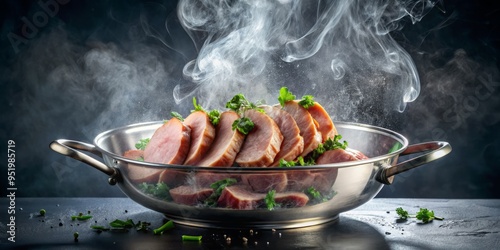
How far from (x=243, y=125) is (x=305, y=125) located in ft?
0.78

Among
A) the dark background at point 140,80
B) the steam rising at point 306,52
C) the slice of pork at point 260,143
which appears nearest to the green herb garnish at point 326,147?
the slice of pork at point 260,143

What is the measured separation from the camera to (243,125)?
9.00ft

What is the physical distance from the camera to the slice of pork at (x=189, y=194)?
251 cm

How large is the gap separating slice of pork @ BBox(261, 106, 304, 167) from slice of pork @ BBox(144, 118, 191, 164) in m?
0.34

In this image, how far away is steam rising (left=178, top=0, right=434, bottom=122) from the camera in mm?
3900

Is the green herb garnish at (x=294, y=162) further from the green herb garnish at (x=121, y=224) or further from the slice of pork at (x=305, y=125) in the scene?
the green herb garnish at (x=121, y=224)

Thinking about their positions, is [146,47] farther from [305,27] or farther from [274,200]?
[274,200]

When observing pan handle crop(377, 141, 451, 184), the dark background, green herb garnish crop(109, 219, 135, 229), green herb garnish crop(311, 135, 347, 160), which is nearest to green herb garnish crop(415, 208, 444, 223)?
pan handle crop(377, 141, 451, 184)

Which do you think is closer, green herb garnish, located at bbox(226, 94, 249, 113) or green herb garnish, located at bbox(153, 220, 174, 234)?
green herb garnish, located at bbox(153, 220, 174, 234)

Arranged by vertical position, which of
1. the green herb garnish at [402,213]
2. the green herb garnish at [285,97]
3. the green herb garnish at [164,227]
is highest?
the green herb garnish at [285,97]

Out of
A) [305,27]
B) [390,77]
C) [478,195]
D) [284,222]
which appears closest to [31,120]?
[305,27]

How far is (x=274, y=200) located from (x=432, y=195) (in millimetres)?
2415

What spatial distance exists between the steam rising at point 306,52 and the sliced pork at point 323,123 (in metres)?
0.98

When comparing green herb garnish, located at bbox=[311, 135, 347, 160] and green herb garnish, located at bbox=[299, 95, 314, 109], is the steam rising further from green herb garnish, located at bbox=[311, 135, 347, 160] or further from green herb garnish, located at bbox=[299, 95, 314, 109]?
green herb garnish, located at bbox=[311, 135, 347, 160]
